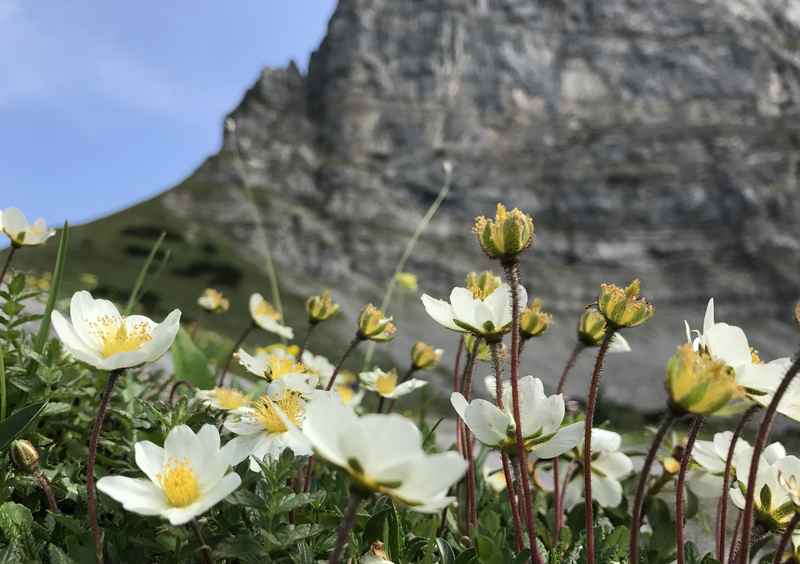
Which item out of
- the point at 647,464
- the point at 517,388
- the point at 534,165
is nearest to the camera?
the point at 647,464

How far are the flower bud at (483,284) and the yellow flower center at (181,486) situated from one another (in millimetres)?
678

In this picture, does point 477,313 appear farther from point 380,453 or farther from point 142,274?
point 142,274

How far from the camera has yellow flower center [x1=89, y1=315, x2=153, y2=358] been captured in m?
1.05

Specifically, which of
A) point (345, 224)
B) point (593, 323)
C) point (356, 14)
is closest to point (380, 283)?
point (345, 224)

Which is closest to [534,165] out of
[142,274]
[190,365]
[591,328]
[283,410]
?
[190,365]

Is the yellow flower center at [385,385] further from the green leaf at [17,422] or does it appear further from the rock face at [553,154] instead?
the rock face at [553,154]

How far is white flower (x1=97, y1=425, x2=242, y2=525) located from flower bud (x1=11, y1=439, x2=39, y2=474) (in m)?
0.26

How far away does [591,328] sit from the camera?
1.48 metres

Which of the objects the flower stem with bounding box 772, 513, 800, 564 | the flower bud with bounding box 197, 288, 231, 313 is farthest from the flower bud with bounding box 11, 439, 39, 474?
the flower bud with bounding box 197, 288, 231, 313

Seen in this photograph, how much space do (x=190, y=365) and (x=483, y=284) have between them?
134 centimetres

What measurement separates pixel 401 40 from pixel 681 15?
28.5 meters

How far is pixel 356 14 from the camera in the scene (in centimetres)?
6638

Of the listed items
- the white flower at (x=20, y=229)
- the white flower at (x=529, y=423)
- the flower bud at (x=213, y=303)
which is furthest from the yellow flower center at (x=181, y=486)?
the flower bud at (x=213, y=303)

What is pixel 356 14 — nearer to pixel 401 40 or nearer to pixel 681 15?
pixel 401 40
